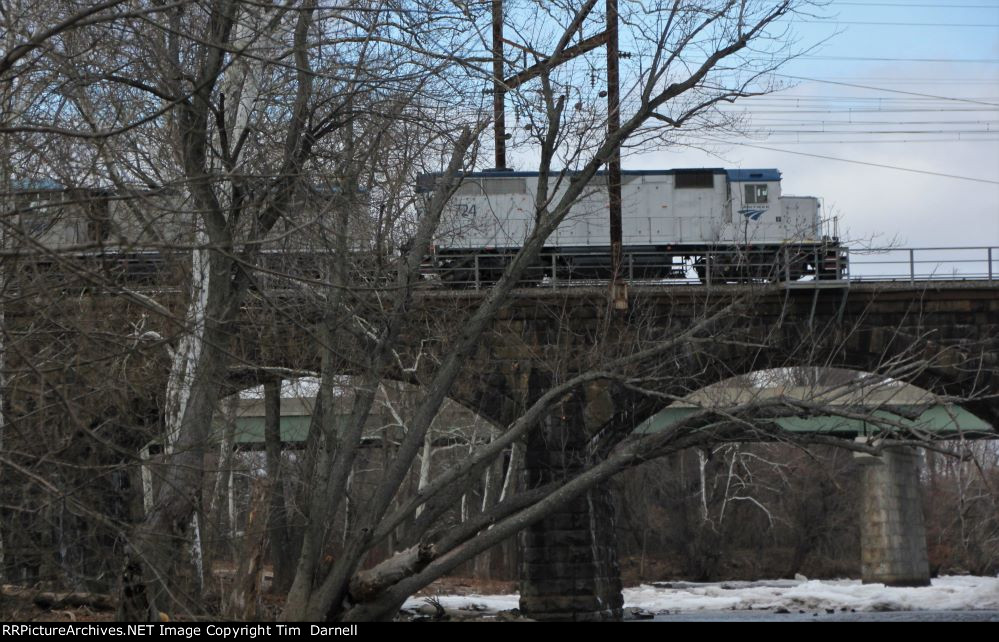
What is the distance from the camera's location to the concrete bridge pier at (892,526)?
42188 millimetres

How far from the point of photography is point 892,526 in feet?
141

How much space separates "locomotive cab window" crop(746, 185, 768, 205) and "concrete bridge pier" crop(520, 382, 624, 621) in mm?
11300

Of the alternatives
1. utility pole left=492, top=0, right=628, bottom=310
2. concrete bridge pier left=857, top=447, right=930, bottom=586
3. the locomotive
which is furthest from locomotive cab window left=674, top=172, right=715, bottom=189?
utility pole left=492, top=0, right=628, bottom=310

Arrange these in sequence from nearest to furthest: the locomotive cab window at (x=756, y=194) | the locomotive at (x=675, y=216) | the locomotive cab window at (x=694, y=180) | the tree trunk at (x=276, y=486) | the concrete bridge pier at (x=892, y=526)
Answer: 1. the tree trunk at (x=276, y=486)
2. the locomotive at (x=675, y=216)
3. the locomotive cab window at (x=756, y=194)
4. the locomotive cab window at (x=694, y=180)
5. the concrete bridge pier at (x=892, y=526)

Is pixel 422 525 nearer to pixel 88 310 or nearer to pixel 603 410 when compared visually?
pixel 88 310

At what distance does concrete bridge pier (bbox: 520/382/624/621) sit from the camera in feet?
77.7

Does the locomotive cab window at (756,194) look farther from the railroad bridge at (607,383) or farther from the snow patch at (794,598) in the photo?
the snow patch at (794,598)

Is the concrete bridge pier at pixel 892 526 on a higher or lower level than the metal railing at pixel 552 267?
lower

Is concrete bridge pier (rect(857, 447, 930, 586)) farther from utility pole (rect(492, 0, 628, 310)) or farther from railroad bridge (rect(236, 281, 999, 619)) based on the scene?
utility pole (rect(492, 0, 628, 310))

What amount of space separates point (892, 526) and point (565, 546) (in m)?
23.6

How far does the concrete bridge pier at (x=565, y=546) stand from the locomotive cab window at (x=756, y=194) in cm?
1130

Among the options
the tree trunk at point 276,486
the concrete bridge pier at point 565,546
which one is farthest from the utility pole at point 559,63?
the concrete bridge pier at point 565,546

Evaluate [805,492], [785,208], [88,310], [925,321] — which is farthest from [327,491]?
[805,492]
